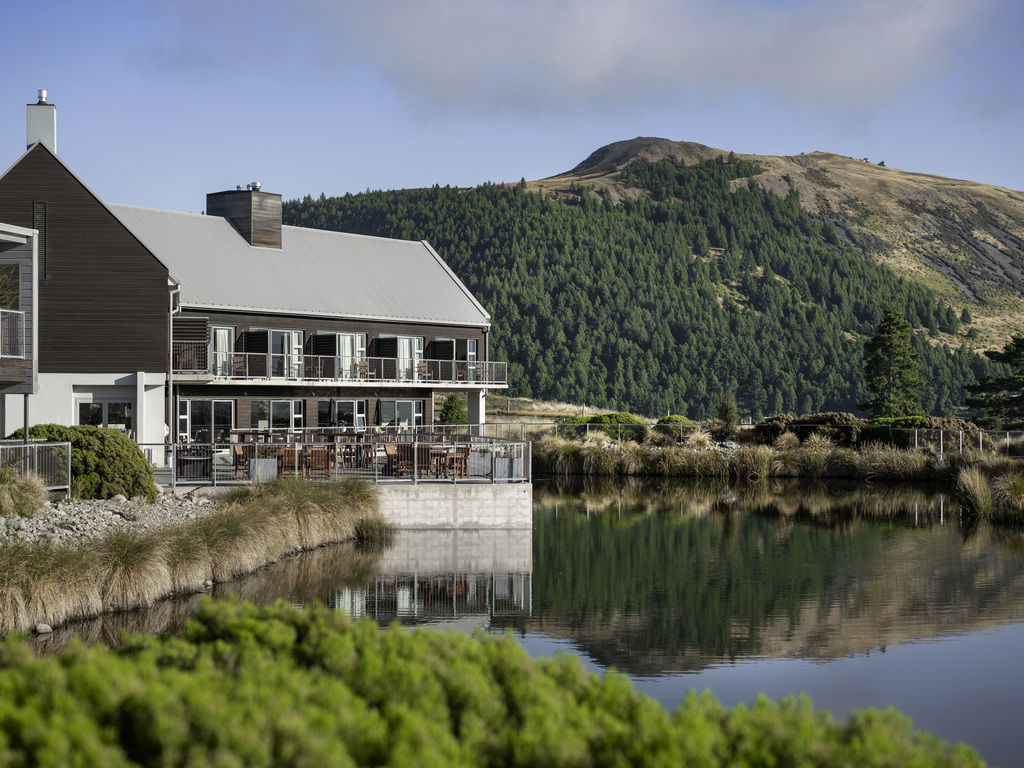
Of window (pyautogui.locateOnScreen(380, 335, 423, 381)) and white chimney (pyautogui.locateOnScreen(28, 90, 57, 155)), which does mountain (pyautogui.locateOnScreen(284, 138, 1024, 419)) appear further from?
white chimney (pyautogui.locateOnScreen(28, 90, 57, 155))

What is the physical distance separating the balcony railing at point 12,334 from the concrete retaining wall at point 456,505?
781cm

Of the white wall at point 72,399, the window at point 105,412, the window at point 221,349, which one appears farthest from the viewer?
the window at point 221,349

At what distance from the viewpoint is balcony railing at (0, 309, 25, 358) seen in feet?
67.4

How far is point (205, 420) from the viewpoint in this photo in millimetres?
34750

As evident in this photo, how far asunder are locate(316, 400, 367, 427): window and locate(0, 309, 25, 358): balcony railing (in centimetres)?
1669

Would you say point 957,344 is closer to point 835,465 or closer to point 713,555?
point 835,465

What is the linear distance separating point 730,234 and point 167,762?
12075cm

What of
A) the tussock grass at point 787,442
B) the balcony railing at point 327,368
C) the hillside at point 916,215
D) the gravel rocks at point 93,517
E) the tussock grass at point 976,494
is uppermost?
the hillside at point 916,215

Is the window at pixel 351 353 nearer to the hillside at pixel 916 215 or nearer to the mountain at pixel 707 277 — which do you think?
the mountain at pixel 707 277

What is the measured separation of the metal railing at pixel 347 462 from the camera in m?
23.0

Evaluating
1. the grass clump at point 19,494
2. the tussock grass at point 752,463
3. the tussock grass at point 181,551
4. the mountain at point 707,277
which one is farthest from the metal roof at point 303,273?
the mountain at point 707,277

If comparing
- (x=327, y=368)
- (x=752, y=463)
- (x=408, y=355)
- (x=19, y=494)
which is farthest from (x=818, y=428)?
(x=19, y=494)

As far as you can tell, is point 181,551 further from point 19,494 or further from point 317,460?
point 317,460

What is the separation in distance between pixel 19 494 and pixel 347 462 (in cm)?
861
